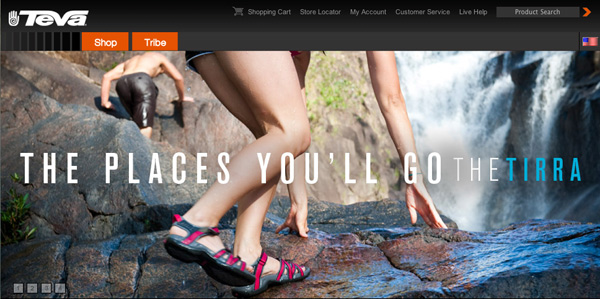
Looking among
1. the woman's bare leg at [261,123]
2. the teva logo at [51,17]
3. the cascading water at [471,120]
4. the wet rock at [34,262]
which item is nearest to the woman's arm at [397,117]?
the woman's bare leg at [261,123]

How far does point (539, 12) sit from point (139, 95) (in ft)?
22.0

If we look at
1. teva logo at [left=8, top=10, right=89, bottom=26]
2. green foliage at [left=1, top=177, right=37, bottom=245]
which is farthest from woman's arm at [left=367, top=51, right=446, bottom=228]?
green foliage at [left=1, top=177, right=37, bottom=245]

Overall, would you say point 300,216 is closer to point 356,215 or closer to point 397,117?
point 397,117

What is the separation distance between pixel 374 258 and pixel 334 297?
0.62 m

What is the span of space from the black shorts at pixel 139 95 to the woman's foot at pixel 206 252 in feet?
21.8

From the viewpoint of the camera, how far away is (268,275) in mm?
2410

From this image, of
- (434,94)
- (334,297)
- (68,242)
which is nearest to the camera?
(334,297)

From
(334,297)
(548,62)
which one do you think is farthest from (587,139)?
(334,297)

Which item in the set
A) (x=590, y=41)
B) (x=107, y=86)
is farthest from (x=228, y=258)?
(x=107, y=86)

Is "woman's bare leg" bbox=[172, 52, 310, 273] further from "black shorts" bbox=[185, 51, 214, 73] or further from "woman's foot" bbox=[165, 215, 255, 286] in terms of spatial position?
"black shorts" bbox=[185, 51, 214, 73]

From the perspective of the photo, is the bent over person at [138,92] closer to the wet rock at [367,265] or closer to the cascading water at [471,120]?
the wet rock at [367,265]

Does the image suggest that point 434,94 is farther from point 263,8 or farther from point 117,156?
point 263,8

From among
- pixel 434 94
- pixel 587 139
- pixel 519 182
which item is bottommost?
pixel 519 182

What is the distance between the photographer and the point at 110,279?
106 inches
